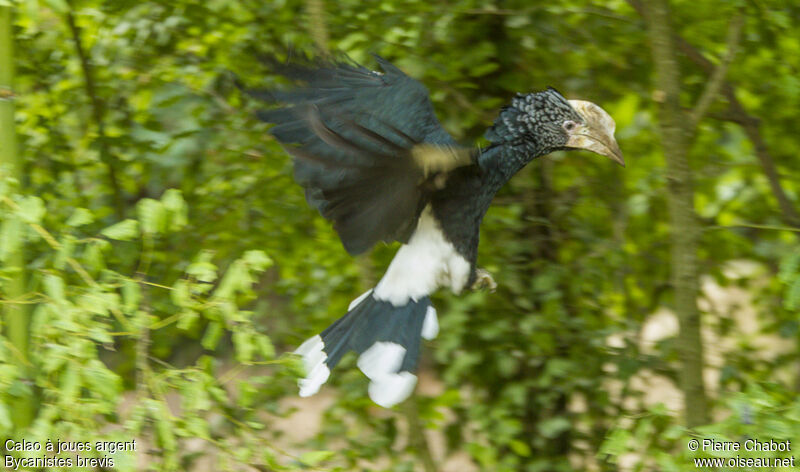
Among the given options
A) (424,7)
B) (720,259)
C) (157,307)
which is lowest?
(720,259)

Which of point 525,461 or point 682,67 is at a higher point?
point 682,67

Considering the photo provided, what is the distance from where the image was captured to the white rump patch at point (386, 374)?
214 centimetres

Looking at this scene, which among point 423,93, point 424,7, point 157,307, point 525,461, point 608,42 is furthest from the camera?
point 525,461

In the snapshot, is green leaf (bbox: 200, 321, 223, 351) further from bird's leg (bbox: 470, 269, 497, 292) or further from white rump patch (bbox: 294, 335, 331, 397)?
bird's leg (bbox: 470, 269, 497, 292)

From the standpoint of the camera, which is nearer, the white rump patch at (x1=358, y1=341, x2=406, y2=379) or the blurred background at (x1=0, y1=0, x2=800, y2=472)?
the white rump patch at (x1=358, y1=341, x2=406, y2=379)

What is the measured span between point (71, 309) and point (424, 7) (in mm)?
1634

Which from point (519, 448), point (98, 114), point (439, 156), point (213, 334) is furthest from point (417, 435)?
point (98, 114)

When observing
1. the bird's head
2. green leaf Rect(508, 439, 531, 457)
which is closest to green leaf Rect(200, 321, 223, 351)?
the bird's head

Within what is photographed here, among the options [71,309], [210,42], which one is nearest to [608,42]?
[210,42]

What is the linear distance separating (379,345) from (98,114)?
1.39 meters

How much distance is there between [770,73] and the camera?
2965mm

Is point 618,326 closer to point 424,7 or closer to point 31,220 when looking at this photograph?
point 424,7

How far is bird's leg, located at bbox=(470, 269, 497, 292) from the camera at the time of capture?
240 cm

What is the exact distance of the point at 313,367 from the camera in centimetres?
227
